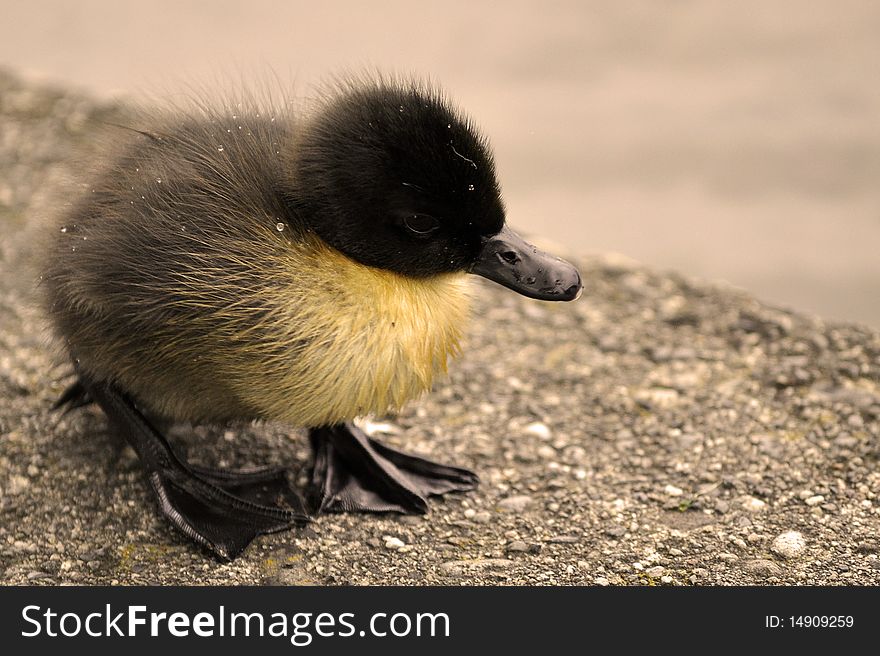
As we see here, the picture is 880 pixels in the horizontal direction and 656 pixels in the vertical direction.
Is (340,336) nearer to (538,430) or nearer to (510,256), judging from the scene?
(510,256)

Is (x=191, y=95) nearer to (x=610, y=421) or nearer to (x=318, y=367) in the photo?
(x=318, y=367)

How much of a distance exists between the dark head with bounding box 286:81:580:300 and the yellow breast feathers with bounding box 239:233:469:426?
59mm

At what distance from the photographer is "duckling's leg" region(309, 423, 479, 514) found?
3.14 m

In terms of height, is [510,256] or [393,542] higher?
[510,256]

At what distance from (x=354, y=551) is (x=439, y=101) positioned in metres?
1.16

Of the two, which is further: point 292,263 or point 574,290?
point 574,290

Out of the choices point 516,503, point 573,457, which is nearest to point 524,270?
point 516,503

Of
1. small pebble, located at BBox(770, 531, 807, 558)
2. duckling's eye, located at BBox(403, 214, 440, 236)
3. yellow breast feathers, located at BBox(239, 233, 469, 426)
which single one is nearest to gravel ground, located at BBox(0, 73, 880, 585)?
small pebble, located at BBox(770, 531, 807, 558)

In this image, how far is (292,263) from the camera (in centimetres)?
268

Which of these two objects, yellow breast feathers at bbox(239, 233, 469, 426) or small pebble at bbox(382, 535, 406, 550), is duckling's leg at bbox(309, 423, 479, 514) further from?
yellow breast feathers at bbox(239, 233, 469, 426)

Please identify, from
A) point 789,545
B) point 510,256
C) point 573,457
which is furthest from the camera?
point 573,457

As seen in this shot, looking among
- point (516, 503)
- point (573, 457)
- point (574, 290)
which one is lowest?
point (516, 503)

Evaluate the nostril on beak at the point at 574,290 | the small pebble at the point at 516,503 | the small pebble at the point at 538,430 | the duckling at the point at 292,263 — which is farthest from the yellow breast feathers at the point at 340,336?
Result: the small pebble at the point at 538,430

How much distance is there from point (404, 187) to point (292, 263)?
0.33 meters
